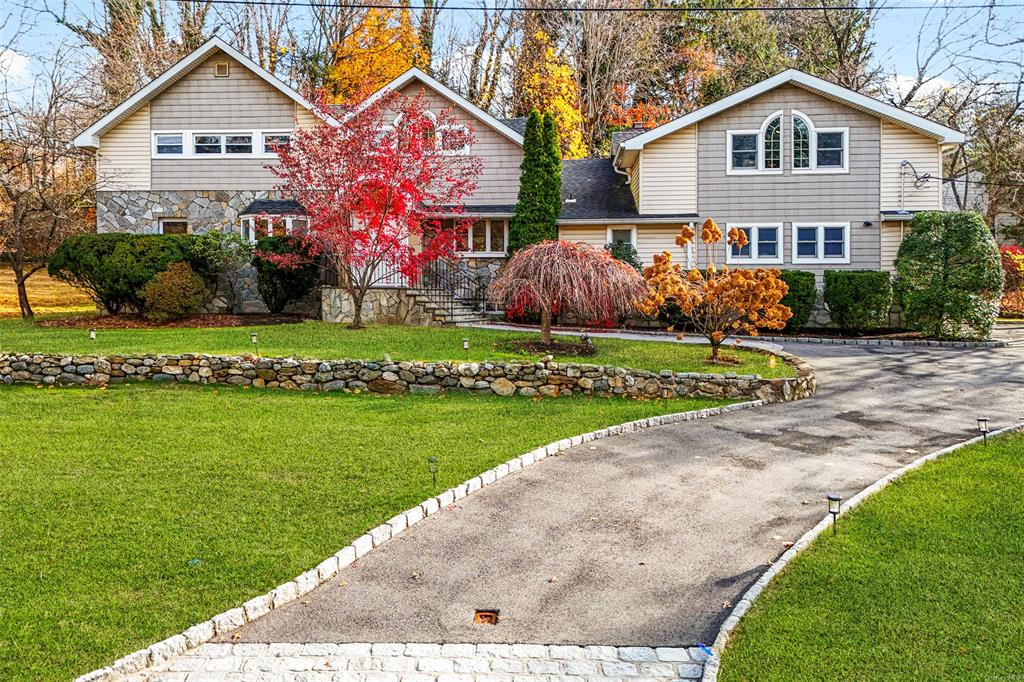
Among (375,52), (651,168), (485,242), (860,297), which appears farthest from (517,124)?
(375,52)

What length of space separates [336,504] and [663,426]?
514 cm

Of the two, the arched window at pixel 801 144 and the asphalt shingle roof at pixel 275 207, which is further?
the arched window at pixel 801 144

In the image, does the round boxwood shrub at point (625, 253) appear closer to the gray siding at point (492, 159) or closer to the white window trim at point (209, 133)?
the gray siding at point (492, 159)

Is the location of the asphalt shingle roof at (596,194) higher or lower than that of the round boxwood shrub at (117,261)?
higher

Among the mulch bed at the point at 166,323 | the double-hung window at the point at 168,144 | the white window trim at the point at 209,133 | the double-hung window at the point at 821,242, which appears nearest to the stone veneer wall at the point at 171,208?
the white window trim at the point at 209,133

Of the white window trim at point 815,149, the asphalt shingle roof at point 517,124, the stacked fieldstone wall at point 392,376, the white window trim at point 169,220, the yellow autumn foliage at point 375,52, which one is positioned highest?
the yellow autumn foliage at point 375,52

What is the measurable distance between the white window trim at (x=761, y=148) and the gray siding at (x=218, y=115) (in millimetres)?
12571

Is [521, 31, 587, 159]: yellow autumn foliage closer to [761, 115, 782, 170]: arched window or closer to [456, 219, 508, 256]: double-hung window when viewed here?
[456, 219, 508, 256]: double-hung window

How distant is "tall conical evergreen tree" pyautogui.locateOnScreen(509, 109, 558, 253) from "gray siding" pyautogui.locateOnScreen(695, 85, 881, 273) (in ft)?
14.6

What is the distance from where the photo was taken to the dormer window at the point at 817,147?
22.0m

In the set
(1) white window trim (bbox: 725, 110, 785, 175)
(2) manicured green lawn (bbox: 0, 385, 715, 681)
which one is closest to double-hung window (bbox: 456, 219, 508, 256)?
(1) white window trim (bbox: 725, 110, 785, 175)

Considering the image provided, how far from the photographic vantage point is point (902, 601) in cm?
515

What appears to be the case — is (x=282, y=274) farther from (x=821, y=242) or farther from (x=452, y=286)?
(x=821, y=242)

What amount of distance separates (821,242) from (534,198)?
8077 millimetres
